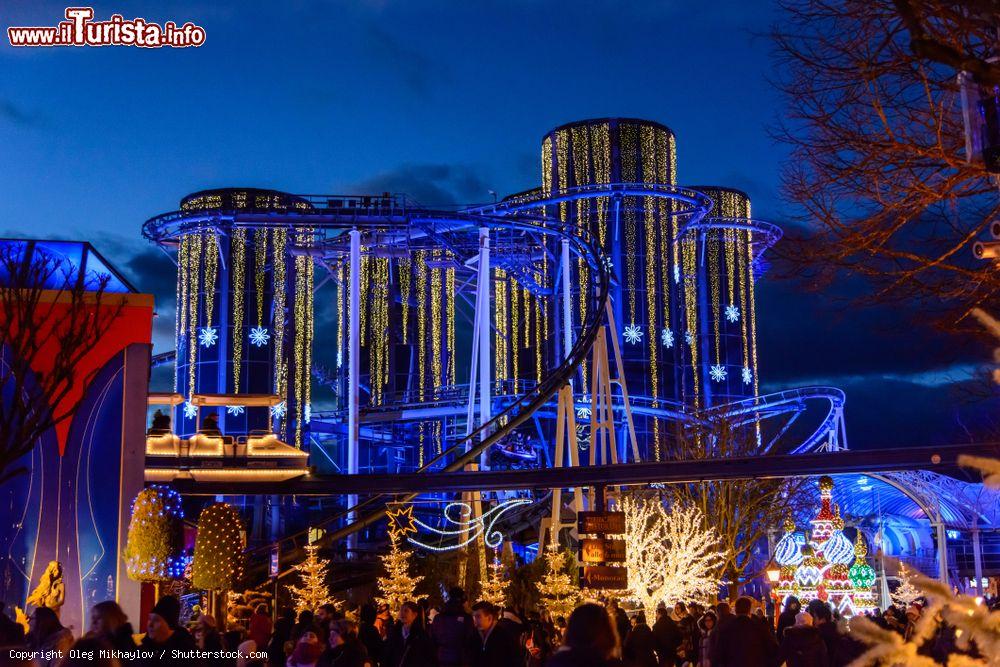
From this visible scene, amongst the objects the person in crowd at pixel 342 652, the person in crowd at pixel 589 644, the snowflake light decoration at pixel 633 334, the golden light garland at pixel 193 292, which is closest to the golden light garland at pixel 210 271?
the golden light garland at pixel 193 292

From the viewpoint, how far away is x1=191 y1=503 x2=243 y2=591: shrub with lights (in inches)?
579

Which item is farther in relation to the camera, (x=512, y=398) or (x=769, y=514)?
(x=512, y=398)

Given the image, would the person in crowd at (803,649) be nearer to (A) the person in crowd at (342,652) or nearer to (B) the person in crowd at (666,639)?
(A) the person in crowd at (342,652)

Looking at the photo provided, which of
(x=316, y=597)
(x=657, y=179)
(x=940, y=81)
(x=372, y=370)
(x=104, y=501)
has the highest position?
(x=657, y=179)

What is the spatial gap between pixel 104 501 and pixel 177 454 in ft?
28.2

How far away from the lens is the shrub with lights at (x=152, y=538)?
1458 centimetres

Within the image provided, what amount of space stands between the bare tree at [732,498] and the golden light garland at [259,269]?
21439 millimetres

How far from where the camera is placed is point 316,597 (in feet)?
96.4

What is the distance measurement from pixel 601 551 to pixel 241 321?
38.4 m

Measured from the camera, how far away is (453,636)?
1000 centimetres

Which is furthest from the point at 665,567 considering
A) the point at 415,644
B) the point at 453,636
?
the point at 453,636

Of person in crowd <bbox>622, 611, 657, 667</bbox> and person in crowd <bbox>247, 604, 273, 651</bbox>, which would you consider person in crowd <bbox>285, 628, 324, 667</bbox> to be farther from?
person in crowd <bbox>622, 611, 657, 667</bbox>

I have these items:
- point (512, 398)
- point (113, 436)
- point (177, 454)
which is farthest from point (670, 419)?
point (113, 436)

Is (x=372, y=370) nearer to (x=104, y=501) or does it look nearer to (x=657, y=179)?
(x=657, y=179)
